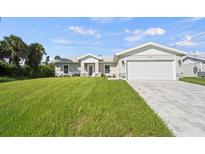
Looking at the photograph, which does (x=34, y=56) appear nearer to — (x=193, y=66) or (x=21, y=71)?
(x=21, y=71)

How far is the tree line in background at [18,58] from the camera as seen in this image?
25.3 m

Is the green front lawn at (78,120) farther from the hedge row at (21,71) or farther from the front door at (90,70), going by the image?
the front door at (90,70)

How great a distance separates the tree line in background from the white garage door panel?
14477 mm

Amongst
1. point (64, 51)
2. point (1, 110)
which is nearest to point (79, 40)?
point (64, 51)

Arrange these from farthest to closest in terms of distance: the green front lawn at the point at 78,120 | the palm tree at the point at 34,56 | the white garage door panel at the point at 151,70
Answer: the palm tree at the point at 34,56, the white garage door panel at the point at 151,70, the green front lawn at the point at 78,120

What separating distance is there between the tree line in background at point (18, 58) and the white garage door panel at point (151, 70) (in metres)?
14.5

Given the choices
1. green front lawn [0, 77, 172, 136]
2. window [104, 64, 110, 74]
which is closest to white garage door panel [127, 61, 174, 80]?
window [104, 64, 110, 74]

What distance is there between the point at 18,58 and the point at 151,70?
659 inches

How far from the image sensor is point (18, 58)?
26.2 meters

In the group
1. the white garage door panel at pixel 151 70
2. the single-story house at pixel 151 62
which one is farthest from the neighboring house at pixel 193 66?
the white garage door panel at pixel 151 70

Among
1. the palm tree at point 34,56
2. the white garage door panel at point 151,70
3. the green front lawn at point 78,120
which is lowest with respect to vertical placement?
the green front lawn at point 78,120

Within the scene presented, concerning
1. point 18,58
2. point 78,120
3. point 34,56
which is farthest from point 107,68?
point 78,120
